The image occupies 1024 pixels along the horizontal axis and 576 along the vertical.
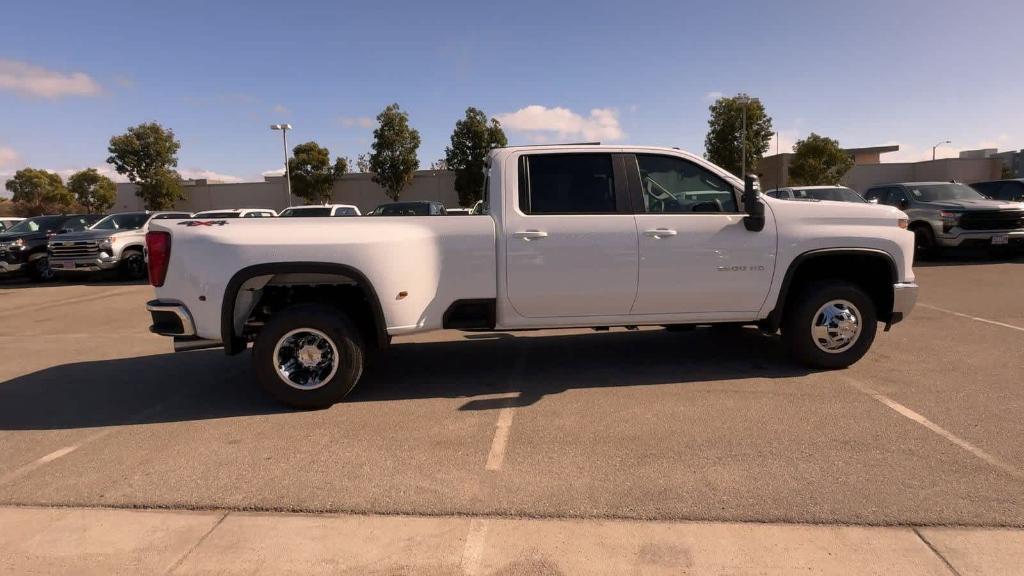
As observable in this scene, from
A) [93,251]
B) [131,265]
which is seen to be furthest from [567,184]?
[131,265]

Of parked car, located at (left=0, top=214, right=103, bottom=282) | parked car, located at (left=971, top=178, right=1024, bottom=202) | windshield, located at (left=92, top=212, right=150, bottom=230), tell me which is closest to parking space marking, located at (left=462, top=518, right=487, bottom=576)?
windshield, located at (left=92, top=212, right=150, bottom=230)

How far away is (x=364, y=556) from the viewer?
2855 mm

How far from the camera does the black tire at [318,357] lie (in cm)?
474

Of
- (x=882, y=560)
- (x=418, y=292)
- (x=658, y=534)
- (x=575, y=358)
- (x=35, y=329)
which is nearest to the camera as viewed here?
(x=882, y=560)

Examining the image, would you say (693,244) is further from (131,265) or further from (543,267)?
(131,265)

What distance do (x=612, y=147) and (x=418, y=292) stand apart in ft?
6.83

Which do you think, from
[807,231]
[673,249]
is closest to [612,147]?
[673,249]

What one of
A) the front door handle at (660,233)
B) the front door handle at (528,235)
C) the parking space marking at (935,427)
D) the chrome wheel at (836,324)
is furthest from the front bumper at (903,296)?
the front door handle at (528,235)

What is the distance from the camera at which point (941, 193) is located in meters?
14.6

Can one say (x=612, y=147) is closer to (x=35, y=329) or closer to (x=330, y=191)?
(x=35, y=329)

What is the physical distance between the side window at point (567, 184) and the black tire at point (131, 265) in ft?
45.2

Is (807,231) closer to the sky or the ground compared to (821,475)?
closer to the sky

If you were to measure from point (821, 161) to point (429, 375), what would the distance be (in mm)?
41830

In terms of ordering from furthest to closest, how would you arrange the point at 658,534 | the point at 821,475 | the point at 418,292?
1. the point at 418,292
2. the point at 821,475
3. the point at 658,534
